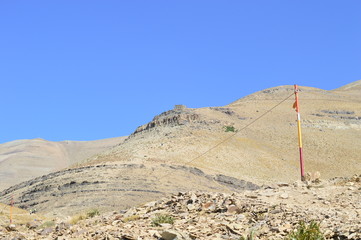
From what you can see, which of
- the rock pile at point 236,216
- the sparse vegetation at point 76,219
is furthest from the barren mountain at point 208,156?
the rock pile at point 236,216

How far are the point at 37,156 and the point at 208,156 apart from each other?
248 ft

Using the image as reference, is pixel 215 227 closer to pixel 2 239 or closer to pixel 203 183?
pixel 2 239

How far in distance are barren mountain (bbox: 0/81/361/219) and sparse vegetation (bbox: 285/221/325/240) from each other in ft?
87.6

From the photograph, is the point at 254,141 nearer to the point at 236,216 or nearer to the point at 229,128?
the point at 229,128

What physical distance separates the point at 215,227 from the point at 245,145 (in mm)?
54848

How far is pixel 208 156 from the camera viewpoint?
57281 millimetres

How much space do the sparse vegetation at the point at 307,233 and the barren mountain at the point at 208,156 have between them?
26687 millimetres

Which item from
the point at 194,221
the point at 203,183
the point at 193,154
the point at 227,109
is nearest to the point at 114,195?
the point at 203,183

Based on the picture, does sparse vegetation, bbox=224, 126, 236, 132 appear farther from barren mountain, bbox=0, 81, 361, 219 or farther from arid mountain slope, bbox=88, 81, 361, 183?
arid mountain slope, bbox=88, 81, 361, 183

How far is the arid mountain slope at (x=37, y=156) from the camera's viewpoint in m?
105

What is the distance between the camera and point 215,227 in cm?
1151

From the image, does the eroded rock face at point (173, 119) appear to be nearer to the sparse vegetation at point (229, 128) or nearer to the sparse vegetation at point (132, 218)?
the sparse vegetation at point (229, 128)

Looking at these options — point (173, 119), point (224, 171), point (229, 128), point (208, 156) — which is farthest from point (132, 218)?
point (173, 119)

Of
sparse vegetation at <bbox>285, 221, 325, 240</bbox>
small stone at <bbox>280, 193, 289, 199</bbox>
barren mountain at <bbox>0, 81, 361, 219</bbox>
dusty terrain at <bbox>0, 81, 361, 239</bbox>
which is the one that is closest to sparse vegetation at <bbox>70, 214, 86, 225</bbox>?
dusty terrain at <bbox>0, 81, 361, 239</bbox>
